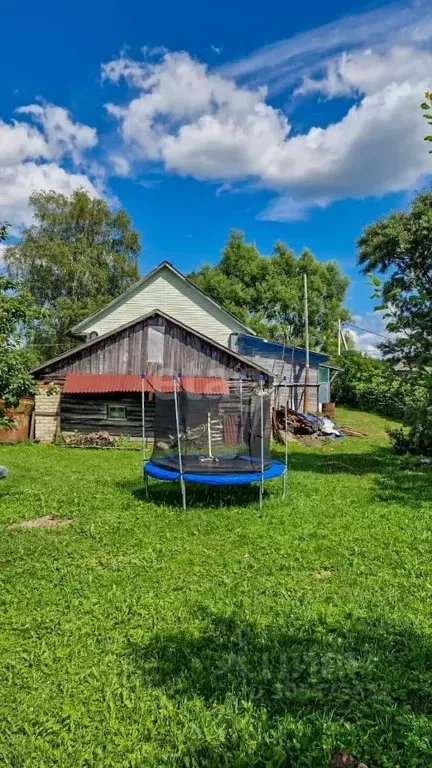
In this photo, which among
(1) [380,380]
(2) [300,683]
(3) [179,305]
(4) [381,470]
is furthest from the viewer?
(3) [179,305]

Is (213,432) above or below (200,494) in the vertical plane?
above

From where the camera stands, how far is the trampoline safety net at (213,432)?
9766mm

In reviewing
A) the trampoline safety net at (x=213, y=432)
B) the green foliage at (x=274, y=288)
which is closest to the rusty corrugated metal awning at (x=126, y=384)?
the trampoline safety net at (x=213, y=432)

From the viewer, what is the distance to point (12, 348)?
9.02 metres

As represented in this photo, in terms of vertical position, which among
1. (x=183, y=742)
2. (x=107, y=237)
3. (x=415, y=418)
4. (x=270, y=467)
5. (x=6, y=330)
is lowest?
(x=183, y=742)

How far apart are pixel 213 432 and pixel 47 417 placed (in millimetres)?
11819

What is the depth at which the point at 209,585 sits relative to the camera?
564 centimetres

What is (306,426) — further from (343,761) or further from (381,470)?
(343,761)

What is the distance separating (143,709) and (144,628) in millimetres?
1183

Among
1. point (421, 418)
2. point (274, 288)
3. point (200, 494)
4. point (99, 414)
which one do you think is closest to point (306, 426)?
point (99, 414)

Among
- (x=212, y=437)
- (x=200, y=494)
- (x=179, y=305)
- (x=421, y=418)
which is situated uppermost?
(x=179, y=305)

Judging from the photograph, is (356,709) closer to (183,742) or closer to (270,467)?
(183,742)

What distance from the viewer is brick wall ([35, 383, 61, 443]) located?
20062 mm

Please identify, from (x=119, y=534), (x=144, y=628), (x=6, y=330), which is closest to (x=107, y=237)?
(x=6, y=330)
